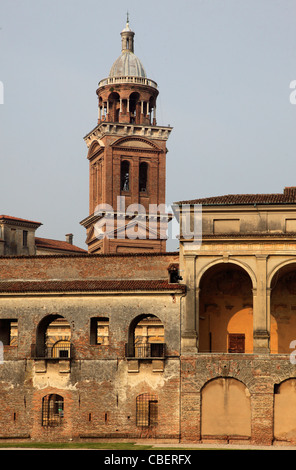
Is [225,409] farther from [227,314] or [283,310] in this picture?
[283,310]

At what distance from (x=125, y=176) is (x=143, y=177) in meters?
1.38

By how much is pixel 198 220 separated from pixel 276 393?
7.79 metres

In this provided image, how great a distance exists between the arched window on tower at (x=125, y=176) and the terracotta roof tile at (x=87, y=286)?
100ft

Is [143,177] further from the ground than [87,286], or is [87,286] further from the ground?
[143,177]

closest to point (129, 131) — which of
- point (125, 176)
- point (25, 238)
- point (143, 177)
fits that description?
point (125, 176)

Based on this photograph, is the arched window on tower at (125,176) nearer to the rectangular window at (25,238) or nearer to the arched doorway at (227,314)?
the rectangular window at (25,238)

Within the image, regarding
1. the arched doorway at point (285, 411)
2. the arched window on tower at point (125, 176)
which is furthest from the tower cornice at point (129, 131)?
the arched doorway at point (285, 411)

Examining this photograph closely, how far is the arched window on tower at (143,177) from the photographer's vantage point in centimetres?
7731

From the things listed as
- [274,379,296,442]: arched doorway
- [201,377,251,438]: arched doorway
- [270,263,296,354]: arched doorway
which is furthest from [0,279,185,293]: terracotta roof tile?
[274,379,296,442]: arched doorway

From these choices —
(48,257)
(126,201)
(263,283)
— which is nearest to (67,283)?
(48,257)

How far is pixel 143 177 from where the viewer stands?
256ft

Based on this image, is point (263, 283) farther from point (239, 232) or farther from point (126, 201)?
point (126, 201)

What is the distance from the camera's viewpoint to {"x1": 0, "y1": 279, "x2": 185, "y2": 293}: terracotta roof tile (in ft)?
147
